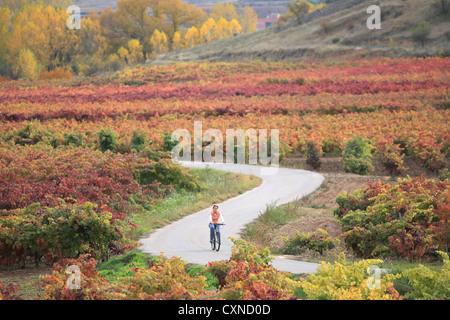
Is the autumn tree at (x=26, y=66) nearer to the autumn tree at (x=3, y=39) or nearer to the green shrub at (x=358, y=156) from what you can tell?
the autumn tree at (x=3, y=39)

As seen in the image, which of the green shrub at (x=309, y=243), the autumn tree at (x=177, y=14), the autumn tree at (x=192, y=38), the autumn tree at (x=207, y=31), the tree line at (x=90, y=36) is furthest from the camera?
the autumn tree at (x=177, y=14)

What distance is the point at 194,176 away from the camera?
76.2 feet

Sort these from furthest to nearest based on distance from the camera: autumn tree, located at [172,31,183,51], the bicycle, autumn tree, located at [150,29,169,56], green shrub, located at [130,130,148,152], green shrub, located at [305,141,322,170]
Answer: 1. autumn tree, located at [172,31,183,51]
2. autumn tree, located at [150,29,169,56]
3. green shrub, located at [130,130,148,152]
4. green shrub, located at [305,141,322,170]
5. the bicycle

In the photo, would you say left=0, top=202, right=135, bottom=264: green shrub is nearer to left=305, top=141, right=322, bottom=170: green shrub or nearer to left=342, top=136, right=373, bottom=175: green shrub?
left=342, top=136, right=373, bottom=175: green shrub

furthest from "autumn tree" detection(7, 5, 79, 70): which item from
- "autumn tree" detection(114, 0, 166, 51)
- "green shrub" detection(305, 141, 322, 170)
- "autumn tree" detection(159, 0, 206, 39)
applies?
"green shrub" detection(305, 141, 322, 170)

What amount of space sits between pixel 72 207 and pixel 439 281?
8.16 meters

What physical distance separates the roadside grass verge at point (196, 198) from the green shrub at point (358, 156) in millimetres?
4108

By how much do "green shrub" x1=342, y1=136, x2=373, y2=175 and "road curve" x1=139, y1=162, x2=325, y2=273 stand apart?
1557mm

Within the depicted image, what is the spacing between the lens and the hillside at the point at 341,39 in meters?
72.6

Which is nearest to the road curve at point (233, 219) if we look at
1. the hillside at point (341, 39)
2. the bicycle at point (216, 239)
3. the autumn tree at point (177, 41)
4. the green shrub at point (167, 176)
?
the bicycle at point (216, 239)

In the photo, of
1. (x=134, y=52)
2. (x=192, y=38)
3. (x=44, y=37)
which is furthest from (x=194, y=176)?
(x=192, y=38)

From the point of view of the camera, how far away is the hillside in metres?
72.6

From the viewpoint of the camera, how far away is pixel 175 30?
126 metres
